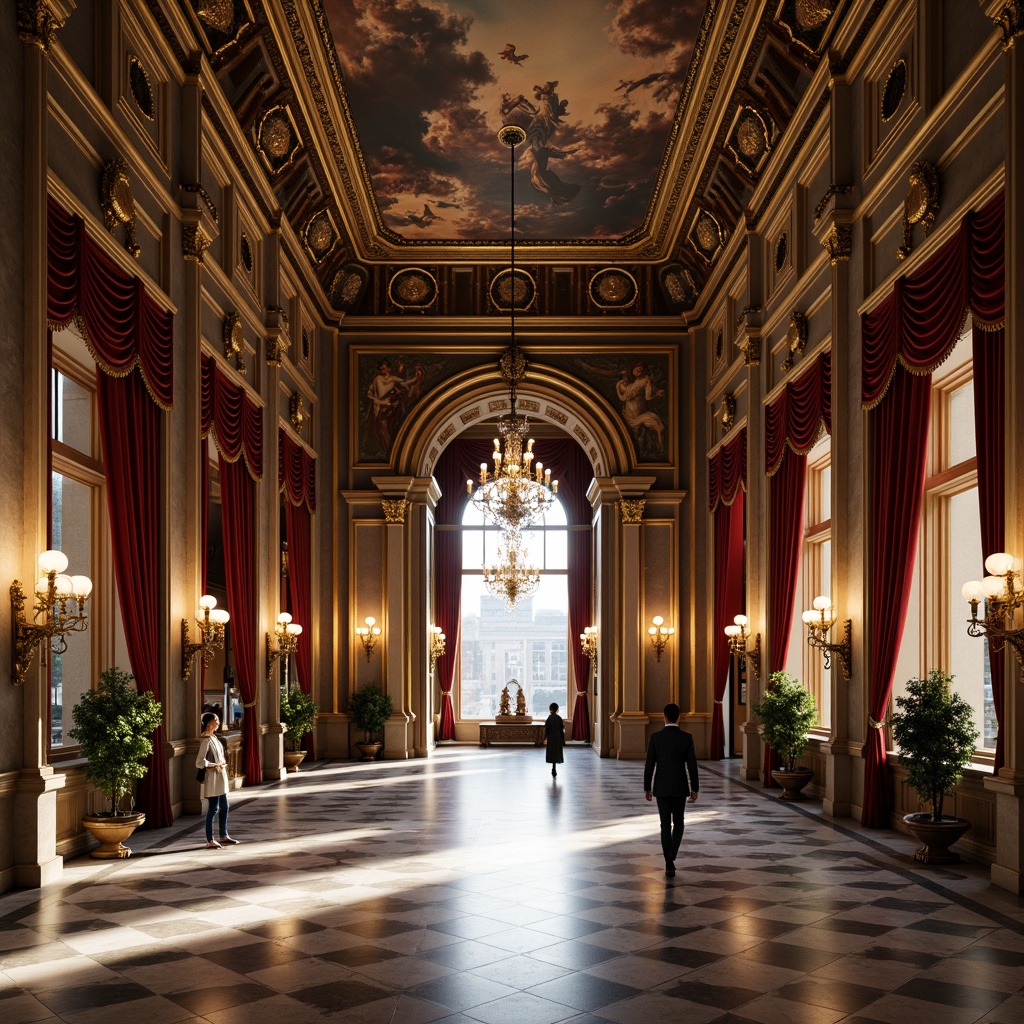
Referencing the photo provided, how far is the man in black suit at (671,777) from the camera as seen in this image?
27.7 ft

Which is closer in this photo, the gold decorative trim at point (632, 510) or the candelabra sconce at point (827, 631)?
the candelabra sconce at point (827, 631)

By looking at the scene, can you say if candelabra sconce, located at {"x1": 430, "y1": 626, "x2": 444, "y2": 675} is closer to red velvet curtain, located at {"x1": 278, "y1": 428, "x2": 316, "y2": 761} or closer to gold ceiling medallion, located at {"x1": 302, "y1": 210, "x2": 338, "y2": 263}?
red velvet curtain, located at {"x1": 278, "y1": 428, "x2": 316, "y2": 761}

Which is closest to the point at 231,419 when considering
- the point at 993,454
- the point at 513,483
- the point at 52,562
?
the point at 513,483

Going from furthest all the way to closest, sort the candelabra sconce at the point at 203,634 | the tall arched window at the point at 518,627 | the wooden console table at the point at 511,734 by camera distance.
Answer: the tall arched window at the point at 518,627 → the wooden console table at the point at 511,734 → the candelabra sconce at the point at 203,634

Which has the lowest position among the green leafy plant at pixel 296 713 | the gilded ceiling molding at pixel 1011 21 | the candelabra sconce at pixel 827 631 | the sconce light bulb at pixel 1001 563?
the green leafy plant at pixel 296 713

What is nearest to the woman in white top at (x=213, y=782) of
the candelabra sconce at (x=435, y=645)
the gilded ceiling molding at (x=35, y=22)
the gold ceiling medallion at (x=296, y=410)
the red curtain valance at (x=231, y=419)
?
the red curtain valance at (x=231, y=419)

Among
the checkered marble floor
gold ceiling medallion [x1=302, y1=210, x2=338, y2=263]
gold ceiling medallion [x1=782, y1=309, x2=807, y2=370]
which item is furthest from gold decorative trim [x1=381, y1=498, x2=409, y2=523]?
the checkered marble floor

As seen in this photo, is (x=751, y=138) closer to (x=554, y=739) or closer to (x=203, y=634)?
(x=554, y=739)

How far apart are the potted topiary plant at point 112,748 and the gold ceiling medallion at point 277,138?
319 inches

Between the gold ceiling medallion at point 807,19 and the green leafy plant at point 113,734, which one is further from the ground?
the gold ceiling medallion at point 807,19

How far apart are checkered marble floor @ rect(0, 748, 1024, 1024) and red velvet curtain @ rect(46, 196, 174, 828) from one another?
1.63 m

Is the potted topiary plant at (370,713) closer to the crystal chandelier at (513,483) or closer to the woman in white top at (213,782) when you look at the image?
the crystal chandelier at (513,483)

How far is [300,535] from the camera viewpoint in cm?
1861

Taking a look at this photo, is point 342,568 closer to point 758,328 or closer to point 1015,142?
point 758,328
